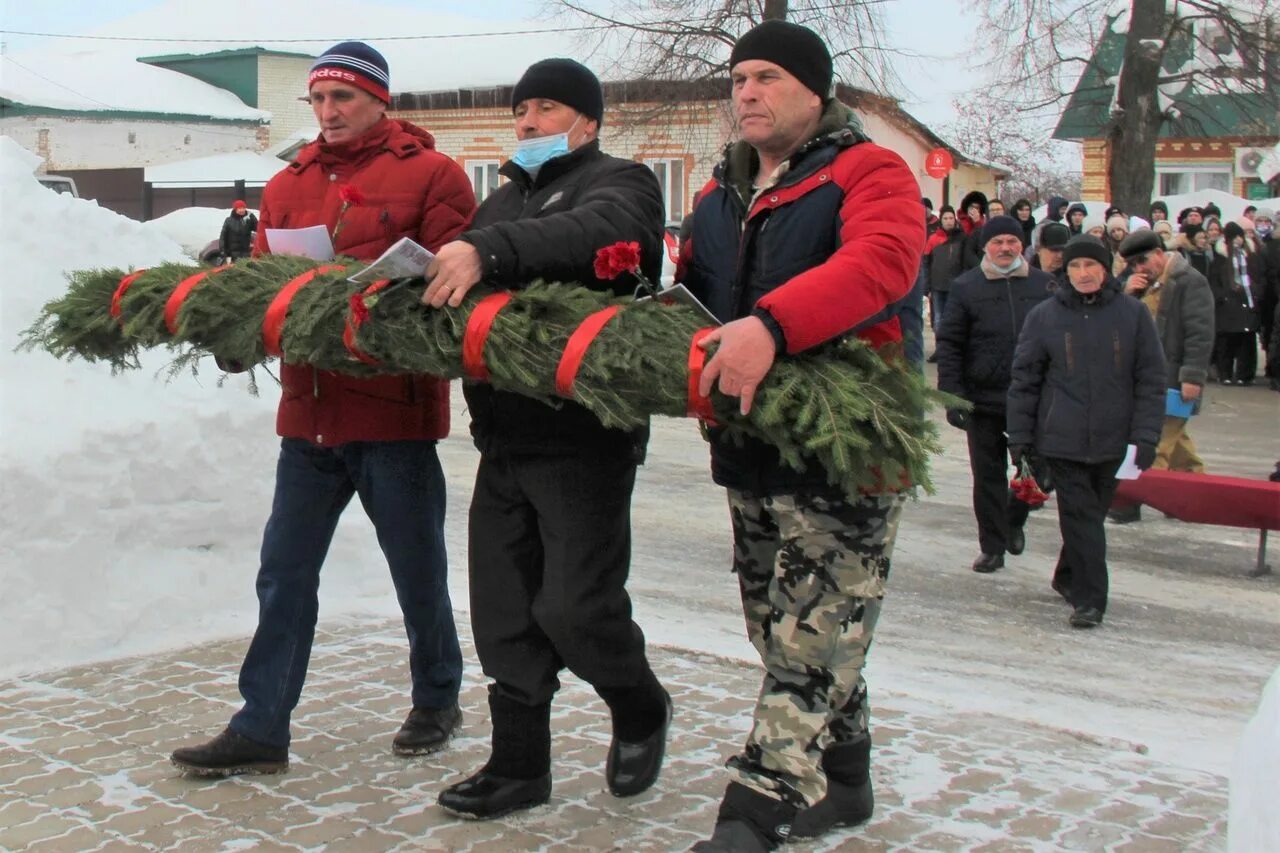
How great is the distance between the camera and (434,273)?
373 cm

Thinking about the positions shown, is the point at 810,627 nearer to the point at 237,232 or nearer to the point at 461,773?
the point at 461,773

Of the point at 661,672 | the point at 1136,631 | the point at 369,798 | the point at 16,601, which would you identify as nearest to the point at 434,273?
the point at 369,798

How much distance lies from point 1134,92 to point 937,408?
21473 mm

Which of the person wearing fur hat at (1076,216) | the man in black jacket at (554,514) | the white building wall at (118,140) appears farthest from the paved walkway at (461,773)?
the white building wall at (118,140)

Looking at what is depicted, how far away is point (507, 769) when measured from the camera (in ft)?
13.5

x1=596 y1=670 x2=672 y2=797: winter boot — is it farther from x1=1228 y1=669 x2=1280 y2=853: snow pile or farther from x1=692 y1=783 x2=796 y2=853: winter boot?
x1=1228 y1=669 x2=1280 y2=853: snow pile

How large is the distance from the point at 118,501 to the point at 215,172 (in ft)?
125

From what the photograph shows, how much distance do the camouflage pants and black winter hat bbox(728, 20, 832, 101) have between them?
1046 mm

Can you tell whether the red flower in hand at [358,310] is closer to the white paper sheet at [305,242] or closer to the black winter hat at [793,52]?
the white paper sheet at [305,242]

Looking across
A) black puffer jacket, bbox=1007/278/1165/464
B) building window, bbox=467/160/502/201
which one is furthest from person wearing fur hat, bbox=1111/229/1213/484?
building window, bbox=467/160/502/201

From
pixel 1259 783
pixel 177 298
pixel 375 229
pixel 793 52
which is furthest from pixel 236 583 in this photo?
pixel 1259 783

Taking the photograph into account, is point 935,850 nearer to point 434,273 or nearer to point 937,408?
point 937,408

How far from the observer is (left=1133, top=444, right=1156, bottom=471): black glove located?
23.8ft

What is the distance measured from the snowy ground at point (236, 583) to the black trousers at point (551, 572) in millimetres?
1635
